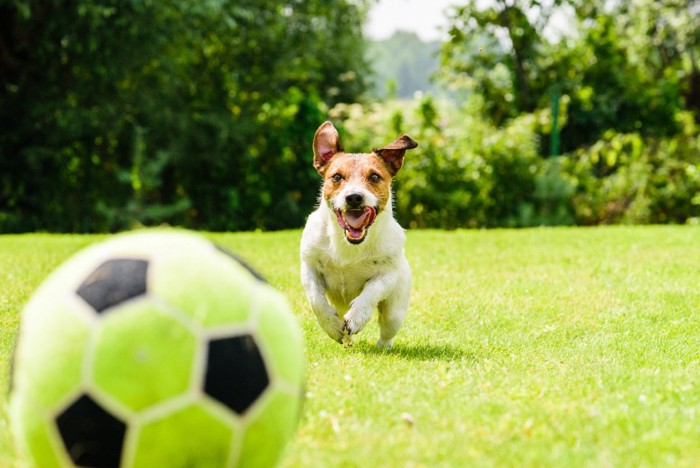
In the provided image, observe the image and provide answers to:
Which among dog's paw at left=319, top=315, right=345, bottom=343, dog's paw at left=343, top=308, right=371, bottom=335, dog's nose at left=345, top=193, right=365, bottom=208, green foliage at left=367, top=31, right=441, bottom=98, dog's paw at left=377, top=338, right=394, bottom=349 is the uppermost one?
green foliage at left=367, top=31, right=441, bottom=98

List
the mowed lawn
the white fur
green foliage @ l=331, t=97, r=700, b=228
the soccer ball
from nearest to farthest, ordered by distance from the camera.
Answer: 1. the soccer ball
2. the mowed lawn
3. the white fur
4. green foliage @ l=331, t=97, r=700, b=228

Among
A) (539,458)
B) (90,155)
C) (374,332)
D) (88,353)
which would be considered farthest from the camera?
(90,155)

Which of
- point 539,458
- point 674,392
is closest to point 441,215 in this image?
point 674,392

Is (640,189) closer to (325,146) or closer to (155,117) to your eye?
(155,117)

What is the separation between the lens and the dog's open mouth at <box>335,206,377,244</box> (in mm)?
5418

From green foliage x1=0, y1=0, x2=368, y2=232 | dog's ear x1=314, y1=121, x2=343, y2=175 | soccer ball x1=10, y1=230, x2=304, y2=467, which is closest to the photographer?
soccer ball x1=10, y1=230, x2=304, y2=467

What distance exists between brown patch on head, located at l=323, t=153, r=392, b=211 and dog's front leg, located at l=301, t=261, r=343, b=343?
1.87 feet

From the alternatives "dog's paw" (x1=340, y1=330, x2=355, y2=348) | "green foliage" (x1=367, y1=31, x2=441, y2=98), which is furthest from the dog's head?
"green foliage" (x1=367, y1=31, x2=441, y2=98)

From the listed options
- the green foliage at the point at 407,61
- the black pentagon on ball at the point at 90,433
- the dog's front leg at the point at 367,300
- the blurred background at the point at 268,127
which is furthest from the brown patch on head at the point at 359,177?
the green foliage at the point at 407,61

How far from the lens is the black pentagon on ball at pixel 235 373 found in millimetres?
2535

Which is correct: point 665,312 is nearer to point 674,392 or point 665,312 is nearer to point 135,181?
point 674,392

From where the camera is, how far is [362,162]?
225 inches

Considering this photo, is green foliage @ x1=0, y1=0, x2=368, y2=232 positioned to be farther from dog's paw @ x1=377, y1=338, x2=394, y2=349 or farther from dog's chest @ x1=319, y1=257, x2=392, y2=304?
dog's paw @ x1=377, y1=338, x2=394, y2=349

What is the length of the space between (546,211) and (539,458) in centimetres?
1597
